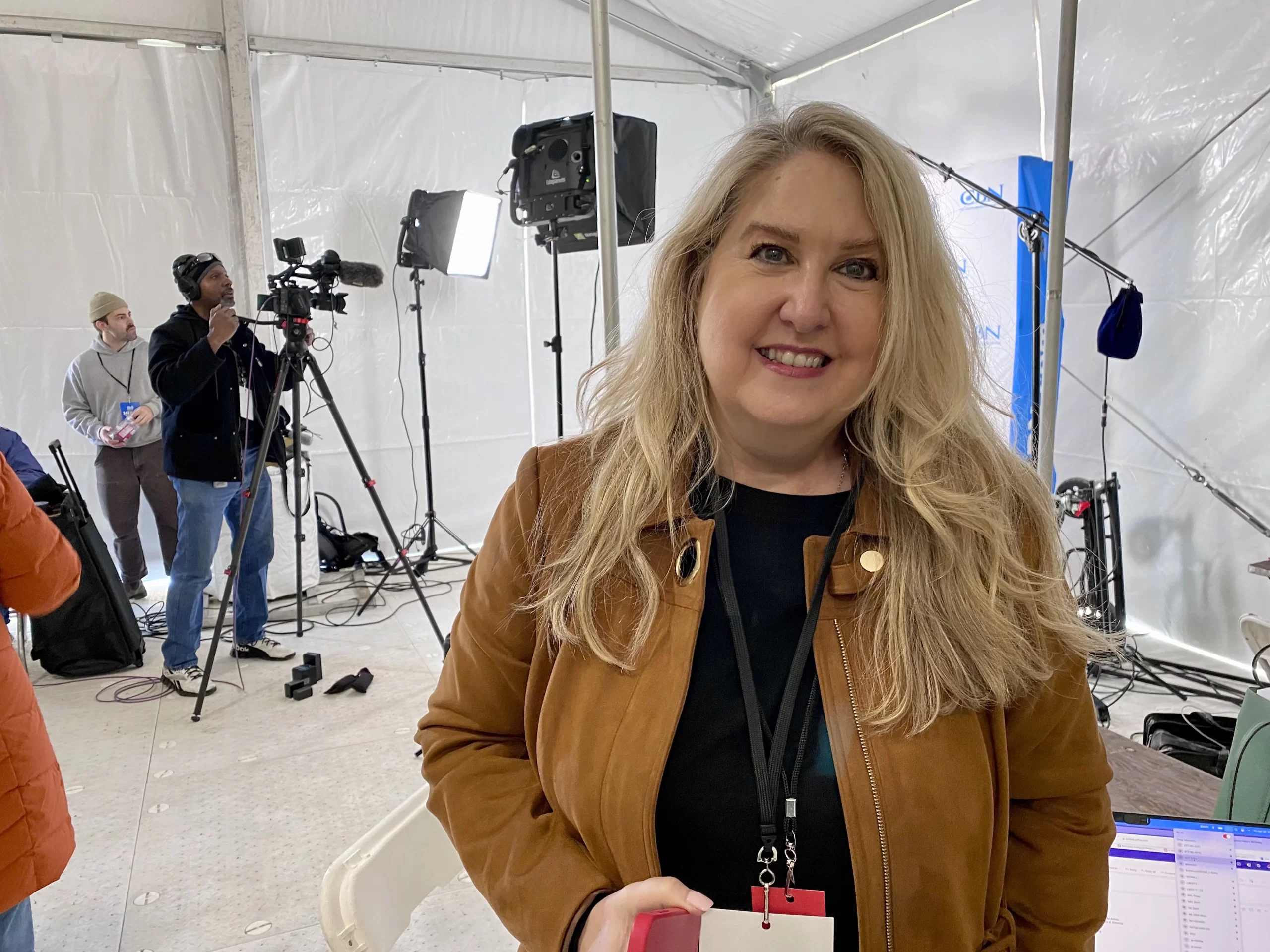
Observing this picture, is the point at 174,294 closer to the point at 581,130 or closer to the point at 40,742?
the point at 581,130

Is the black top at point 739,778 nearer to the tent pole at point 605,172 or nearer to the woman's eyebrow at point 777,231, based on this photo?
the woman's eyebrow at point 777,231

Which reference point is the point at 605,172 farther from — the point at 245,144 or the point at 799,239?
the point at 245,144

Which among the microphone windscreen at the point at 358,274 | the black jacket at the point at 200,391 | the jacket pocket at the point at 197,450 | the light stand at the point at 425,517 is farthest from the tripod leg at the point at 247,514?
the light stand at the point at 425,517

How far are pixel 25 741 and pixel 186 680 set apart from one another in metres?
2.21

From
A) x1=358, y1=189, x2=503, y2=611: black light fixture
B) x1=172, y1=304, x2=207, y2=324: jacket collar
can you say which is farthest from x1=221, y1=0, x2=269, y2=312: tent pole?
x1=172, y1=304, x2=207, y2=324: jacket collar

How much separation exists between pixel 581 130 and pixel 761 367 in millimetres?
2163

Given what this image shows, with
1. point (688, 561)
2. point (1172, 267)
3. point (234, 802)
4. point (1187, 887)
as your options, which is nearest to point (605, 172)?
point (688, 561)

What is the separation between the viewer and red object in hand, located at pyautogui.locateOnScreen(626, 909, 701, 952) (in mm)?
681

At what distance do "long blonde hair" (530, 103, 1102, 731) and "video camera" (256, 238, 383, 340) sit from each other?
216 cm

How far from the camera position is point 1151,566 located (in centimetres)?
351

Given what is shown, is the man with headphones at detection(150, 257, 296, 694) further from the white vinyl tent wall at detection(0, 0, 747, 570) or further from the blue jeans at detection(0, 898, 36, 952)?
the blue jeans at detection(0, 898, 36, 952)

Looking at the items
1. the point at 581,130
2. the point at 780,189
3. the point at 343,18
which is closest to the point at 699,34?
the point at 343,18

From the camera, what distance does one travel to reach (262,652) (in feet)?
12.0

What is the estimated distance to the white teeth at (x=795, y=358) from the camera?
0.88 metres
